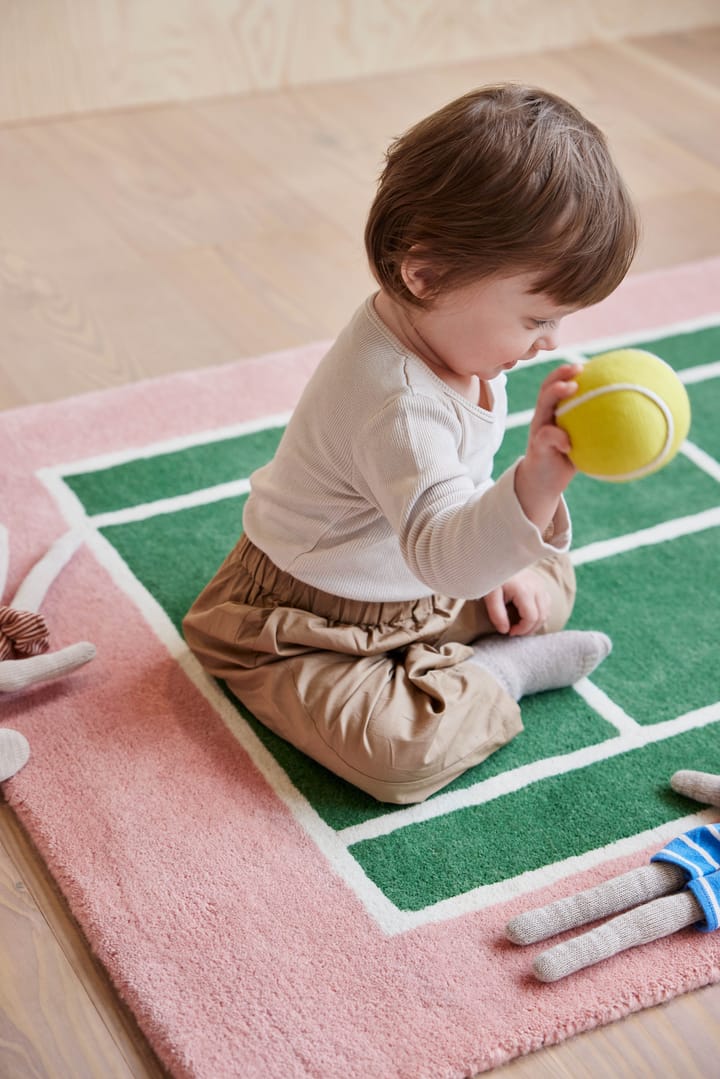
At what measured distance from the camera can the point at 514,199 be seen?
88 cm

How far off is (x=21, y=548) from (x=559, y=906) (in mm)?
685

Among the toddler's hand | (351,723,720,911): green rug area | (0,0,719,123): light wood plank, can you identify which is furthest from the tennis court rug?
(0,0,719,123): light wood plank

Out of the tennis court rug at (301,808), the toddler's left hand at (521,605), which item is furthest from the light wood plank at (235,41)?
the toddler's left hand at (521,605)

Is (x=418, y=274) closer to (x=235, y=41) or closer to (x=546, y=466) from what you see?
(x=546, y=466)

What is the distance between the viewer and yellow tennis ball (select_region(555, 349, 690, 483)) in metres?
0.83

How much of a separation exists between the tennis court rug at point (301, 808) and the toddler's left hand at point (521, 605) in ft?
0.24

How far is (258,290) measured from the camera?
190 cm

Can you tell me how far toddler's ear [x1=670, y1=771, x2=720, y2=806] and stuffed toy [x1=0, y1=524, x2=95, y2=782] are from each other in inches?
21.6

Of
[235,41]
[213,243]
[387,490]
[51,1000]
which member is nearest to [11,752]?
[51,1000]

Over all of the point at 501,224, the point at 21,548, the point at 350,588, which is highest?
the point at 501,224

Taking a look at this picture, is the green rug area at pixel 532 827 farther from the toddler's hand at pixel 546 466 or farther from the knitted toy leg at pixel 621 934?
the toddler's hand at pixel 546 466

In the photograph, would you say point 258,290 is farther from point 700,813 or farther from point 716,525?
point 700,813

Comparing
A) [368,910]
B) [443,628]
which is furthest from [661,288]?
[368,910]

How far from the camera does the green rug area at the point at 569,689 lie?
1.08 meters
